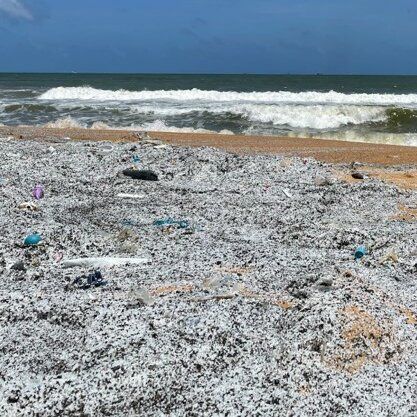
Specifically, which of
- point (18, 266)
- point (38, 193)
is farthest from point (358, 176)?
point (18, 266)

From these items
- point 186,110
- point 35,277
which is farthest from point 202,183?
point 186,110

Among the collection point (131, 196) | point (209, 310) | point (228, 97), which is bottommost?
point (209, 310)

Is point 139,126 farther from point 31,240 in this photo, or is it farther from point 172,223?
point 31,240

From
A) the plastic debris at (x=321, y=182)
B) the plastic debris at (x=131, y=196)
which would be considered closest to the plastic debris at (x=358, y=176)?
the plastic debris at (x=321, y=182)

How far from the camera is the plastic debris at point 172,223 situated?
19.4 feet

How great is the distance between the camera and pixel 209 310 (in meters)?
3.72

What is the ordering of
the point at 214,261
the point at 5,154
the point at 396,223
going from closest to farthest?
the point at 214,261 → the point at 396,223 → the point at 5,154

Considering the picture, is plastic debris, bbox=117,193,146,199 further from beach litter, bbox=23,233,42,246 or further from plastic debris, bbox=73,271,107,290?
A: plastic debris, bbox=73,271,107,290

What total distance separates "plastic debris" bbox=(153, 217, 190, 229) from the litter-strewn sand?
4.6 inches

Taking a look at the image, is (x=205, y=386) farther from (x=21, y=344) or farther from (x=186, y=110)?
(x=186, y=110)

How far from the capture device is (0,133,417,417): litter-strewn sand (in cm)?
296

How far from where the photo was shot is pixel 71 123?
19.9 metres

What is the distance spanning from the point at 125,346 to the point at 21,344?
0.63 m

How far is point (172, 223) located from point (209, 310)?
2.37m
